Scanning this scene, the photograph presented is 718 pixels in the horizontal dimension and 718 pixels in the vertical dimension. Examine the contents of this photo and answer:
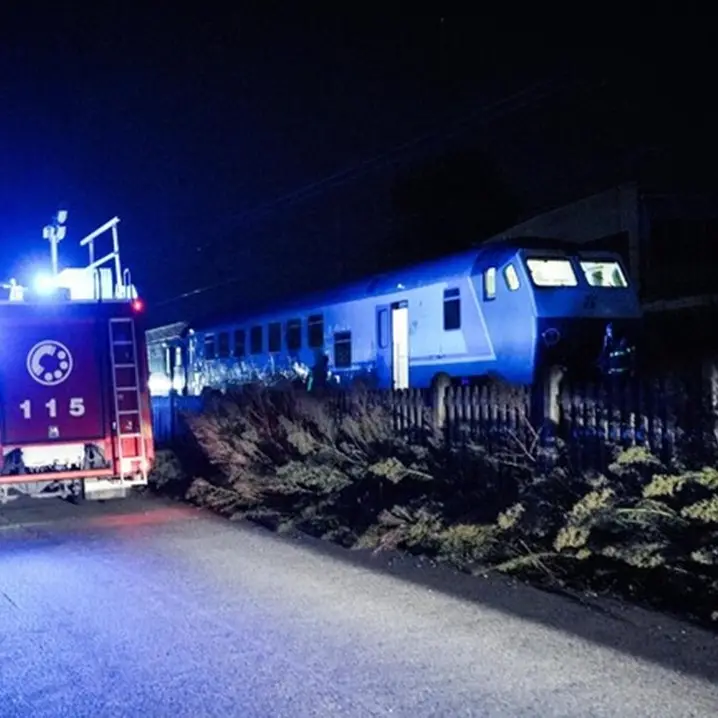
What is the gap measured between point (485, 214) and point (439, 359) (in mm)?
27337

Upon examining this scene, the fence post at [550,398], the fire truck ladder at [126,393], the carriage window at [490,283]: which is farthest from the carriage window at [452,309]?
the fence post at [550,398]

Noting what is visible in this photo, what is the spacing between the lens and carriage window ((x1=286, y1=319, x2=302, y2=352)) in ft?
78.5

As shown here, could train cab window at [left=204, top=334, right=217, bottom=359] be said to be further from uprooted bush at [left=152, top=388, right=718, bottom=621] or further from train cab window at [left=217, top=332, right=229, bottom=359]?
uprooted bush at [left=152, top=388, right=718, bottom=621]

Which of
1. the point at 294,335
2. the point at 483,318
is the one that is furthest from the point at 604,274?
the point at 294,335

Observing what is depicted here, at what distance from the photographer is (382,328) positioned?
20.6 m

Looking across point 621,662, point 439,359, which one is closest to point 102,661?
point 621,662

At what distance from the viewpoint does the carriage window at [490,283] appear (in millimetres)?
18000

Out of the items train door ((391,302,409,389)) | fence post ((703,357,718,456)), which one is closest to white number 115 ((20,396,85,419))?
fence post ((703,357,718,456))

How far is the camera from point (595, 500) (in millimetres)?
7727

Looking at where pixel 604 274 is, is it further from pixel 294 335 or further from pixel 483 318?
pixel 294 335

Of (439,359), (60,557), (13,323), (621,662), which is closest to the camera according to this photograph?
(621,662)

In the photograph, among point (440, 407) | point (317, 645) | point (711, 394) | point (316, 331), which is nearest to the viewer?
point (317, 645)

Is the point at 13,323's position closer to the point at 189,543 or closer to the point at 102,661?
the point at 189,543

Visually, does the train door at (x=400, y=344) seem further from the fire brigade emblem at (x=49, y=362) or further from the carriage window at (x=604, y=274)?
the fire brigade emblem at (x=49, y=362)
